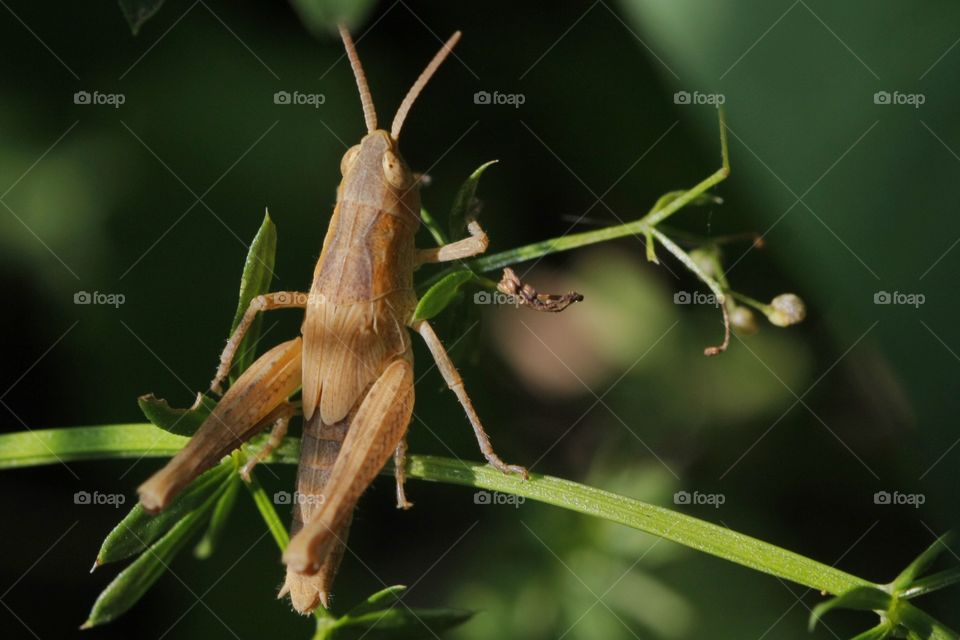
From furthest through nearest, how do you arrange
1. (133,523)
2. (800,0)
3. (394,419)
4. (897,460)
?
(897,460) → (800,0) → (394,419) → (133,523)

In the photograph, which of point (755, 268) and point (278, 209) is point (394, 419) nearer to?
point (278, 209)

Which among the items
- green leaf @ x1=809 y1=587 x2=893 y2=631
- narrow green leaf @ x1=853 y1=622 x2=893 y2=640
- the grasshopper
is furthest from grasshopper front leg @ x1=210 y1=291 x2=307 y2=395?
narrow green leaf @ x1=853 y1=622 x2=893 y2=640

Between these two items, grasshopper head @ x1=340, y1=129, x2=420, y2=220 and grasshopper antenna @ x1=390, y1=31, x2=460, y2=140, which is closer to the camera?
grasshopper antenna @ x1=390, y1=31, x2=460, y2=140

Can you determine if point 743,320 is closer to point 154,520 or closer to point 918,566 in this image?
point 918,566

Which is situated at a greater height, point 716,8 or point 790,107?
point 716,8

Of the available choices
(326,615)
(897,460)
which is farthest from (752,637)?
(326,615)

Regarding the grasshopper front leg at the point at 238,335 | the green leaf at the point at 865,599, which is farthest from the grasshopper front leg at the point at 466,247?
the green leaf at the point at 865,599

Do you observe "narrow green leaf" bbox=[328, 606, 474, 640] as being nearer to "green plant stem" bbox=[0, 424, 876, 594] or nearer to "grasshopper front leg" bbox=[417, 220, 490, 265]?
"green plant stem" bbox=[0, 424, 876, 594]

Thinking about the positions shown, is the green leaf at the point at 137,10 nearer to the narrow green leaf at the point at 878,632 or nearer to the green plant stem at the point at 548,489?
the green plant stem at the point at 548,489
